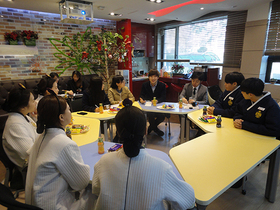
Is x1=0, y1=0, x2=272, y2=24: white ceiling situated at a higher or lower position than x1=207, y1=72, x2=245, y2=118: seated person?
higher

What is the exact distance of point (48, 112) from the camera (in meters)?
1.20

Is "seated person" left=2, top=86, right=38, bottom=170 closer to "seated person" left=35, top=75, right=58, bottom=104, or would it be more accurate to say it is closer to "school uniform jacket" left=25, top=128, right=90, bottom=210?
"school uniform jacket" left=25, top=128, right=90, bottom=210

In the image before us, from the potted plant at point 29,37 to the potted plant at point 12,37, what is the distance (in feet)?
0.47

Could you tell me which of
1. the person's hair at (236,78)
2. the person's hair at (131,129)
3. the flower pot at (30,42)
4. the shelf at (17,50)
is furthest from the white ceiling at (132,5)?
the person's hair at (131,129)

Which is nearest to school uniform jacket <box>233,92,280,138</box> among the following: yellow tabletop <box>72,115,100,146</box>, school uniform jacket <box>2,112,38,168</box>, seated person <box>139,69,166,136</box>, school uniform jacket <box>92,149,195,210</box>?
school uniform jacket <box>92,149,195,210</box>

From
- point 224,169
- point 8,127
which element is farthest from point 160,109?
point 8,127

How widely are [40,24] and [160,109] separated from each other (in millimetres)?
4116

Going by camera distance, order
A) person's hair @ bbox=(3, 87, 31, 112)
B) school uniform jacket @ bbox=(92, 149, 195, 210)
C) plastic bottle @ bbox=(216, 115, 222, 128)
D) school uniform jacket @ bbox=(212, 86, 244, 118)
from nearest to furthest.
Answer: school uniform jacket @ bbox=(92, 149, 195, 210)
person's hair @ bbox=(3, 87, 31, 112)
plastic bottle @ bbox=(216, 115, 222, 128)
school uniform jacket @ bbox=(212, 86, 244, 118)

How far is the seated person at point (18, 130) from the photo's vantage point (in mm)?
1690

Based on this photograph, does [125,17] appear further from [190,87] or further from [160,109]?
[160,109]

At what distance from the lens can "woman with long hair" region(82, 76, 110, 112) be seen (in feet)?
10.5

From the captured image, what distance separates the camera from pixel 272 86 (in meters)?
4.23

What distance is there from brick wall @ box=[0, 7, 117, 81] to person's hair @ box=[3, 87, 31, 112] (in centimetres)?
343

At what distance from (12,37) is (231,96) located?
498 centimetres
